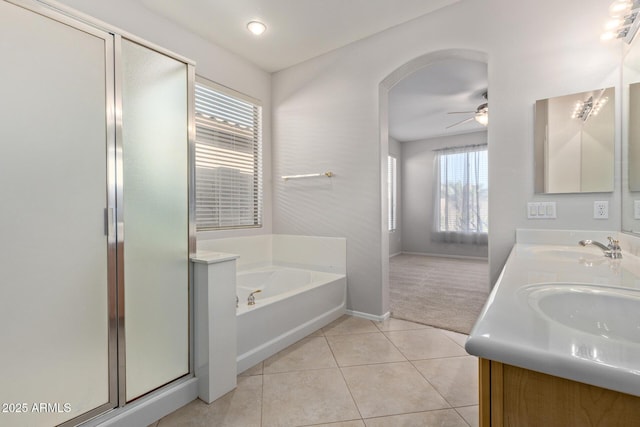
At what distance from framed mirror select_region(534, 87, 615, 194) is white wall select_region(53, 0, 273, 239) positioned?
2.48 metres

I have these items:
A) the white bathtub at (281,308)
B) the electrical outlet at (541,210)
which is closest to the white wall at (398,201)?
the white bathtub at (281,308)

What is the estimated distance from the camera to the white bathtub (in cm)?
197

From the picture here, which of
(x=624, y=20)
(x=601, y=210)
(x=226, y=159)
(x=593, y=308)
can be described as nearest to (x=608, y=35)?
(x=624, y=20)

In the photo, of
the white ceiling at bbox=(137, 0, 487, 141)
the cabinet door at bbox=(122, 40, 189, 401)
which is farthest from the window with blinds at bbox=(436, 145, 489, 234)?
the cabinet door at bbox=(122, 40, 189, 401)

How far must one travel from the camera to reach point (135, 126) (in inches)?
57.2

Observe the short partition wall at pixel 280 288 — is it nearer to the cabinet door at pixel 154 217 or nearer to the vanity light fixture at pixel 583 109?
the cabinet door at pixel 154 217

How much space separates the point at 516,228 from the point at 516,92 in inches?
36.1

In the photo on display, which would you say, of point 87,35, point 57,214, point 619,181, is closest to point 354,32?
point 87,35

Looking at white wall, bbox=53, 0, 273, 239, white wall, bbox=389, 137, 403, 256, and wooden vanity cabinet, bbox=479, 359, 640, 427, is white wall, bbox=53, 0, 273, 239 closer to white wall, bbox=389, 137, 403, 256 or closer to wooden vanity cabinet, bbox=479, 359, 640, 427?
wooden vanity cabinet, bbox=479, 359, 640, 427

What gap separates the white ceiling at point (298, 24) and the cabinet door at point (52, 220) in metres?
1.26

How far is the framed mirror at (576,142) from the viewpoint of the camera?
1678mm

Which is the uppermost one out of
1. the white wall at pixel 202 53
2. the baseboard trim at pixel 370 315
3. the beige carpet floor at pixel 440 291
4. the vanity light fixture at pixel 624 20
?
the white wall at pixel 202 53

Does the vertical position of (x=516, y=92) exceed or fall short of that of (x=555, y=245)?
it exceeds it

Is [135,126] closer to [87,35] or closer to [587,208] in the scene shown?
[87,35]
